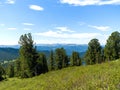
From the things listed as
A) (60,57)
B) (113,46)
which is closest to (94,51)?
(113,46)

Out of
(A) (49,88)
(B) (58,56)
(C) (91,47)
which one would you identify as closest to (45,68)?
(B) (58,56)

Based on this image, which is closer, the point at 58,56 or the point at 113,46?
the point at 113,46

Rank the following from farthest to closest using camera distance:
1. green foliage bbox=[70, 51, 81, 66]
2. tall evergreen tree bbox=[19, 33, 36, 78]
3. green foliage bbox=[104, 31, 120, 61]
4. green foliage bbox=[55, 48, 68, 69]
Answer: green foliage bbox=[70, 51, 81, 66]
green foliage bbox=[55, 48, 68, 69]
green foliage bbox=[104, 31, 120, 61]
tall evergreen tree bbox=[19, 33, 36, 78]

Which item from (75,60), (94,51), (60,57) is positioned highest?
(94,51)

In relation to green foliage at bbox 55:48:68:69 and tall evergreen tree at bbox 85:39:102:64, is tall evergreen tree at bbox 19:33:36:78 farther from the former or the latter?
green foliage at bbox 55:48:68:69

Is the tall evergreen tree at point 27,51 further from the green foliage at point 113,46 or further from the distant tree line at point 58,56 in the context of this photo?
the green foliage at point 113,46

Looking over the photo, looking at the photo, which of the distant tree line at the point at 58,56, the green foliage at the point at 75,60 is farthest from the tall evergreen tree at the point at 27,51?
the green foliage at the point at 75,60

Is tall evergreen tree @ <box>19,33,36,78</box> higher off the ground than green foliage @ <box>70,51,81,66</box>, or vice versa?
tall evergreen tree @ <box>19,33,36,78</box>

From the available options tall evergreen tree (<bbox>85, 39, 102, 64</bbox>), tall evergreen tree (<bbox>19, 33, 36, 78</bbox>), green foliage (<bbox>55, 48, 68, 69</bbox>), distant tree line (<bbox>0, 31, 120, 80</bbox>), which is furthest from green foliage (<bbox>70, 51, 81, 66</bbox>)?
Answer: tall evergreen tree (<bbox>19, 33, 36, 78</bbox>)

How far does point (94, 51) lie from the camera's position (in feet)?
366

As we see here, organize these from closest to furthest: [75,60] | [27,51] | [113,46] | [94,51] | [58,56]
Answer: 1. [27,51]
2. [113,46]
3. [94,51]
4. [58,56]
5. [75,60]

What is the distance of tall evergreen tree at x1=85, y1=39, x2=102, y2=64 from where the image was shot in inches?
4341

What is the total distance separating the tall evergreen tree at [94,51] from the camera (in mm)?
110250

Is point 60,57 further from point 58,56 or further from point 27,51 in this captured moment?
point 27,51
